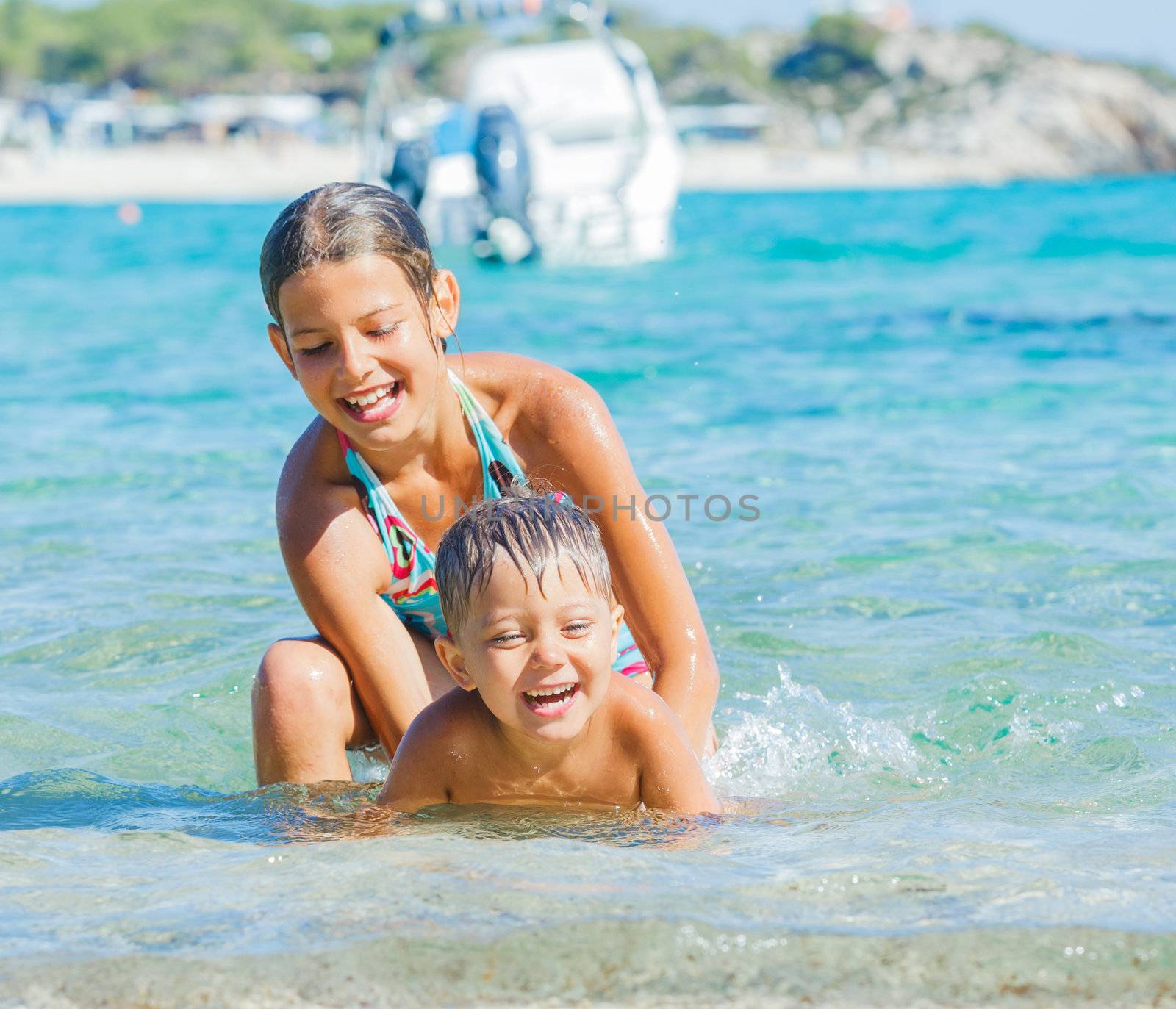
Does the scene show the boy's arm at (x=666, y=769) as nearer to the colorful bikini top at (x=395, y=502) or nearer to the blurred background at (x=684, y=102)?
the colorful bikini top at (x=395, y=502)

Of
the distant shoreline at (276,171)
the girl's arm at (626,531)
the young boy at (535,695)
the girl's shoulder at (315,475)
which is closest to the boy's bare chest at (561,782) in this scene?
the young boy at (535,695)

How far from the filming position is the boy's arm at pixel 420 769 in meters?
2.80

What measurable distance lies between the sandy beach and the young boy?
49.1m

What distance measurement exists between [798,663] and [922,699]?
0.47 m

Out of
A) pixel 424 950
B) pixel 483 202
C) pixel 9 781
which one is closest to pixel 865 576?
pixel 9 781

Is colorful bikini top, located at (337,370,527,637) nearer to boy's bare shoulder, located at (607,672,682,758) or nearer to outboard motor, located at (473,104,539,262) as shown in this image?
boy's bare shoulder, located at (607,672,682,758)

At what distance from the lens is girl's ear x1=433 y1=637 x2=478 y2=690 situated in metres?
2.72

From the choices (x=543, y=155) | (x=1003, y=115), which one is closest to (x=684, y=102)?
(x=1003, y=115)

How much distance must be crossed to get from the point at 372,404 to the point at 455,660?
0.53 m

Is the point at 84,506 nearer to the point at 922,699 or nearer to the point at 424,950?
the point at 922,699

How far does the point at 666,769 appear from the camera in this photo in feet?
9.07

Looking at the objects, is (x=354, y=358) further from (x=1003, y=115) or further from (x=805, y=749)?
(x=1003, y=115)

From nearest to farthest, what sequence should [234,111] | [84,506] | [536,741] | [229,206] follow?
[536,741], [84,506], [229,206], [234,111]

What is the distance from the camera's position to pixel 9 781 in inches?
130
